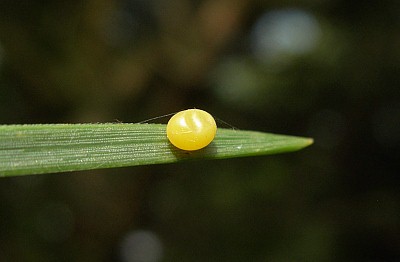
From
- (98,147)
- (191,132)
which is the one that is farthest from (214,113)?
(98,147)

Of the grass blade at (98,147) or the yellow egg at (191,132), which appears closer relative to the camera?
the grass blade at (98,147)

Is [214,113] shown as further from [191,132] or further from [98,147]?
[98,147]

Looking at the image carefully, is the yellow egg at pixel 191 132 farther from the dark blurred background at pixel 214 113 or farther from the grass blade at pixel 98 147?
the dark blurred background at pixel 214 113

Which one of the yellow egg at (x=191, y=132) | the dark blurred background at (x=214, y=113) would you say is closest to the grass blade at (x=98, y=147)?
the yellow egg at (x=191, y=132)

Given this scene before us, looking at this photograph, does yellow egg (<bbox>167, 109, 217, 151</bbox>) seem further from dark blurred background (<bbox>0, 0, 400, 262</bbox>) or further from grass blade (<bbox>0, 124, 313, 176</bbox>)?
dark blurred background (<bbox>0, 0, 400, 262</bbox>)

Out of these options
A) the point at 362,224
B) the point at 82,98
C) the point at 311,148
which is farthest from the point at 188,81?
the point at 362,224

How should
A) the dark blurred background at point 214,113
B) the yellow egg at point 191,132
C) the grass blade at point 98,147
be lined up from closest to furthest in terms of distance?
the grass blade at point 98,147
the yellow egg at point 191,132
the dark blurred background at point 214,113

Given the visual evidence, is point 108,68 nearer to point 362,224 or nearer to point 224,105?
point 224,105
